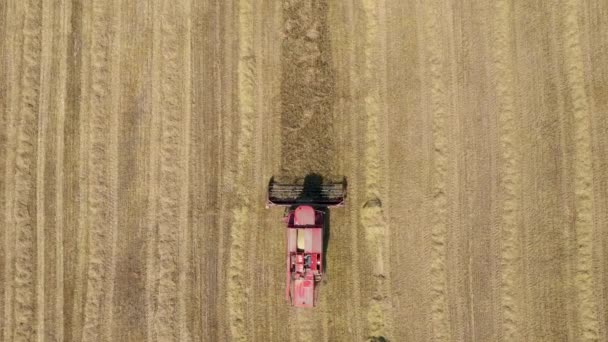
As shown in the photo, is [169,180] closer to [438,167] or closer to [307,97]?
[307,97]

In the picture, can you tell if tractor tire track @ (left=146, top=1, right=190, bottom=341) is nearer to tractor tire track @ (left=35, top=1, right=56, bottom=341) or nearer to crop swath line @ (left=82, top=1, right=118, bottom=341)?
crop swath line @ (left=82, top=1, right=118, bottom=341)

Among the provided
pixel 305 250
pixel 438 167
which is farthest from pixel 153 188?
pixel 438 167

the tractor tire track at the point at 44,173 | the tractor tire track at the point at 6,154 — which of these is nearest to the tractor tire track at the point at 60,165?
the tractor tire track at the point at 44,173

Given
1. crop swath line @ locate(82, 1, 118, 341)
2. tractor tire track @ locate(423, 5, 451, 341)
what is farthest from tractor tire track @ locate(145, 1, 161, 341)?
tractor tire track @ locate(423, 5, 451, 341)

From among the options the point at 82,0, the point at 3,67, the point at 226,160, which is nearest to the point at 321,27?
the point at 226,160

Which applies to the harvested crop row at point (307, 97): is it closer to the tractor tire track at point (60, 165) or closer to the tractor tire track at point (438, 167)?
the tractor tire track at point (438, 167)
